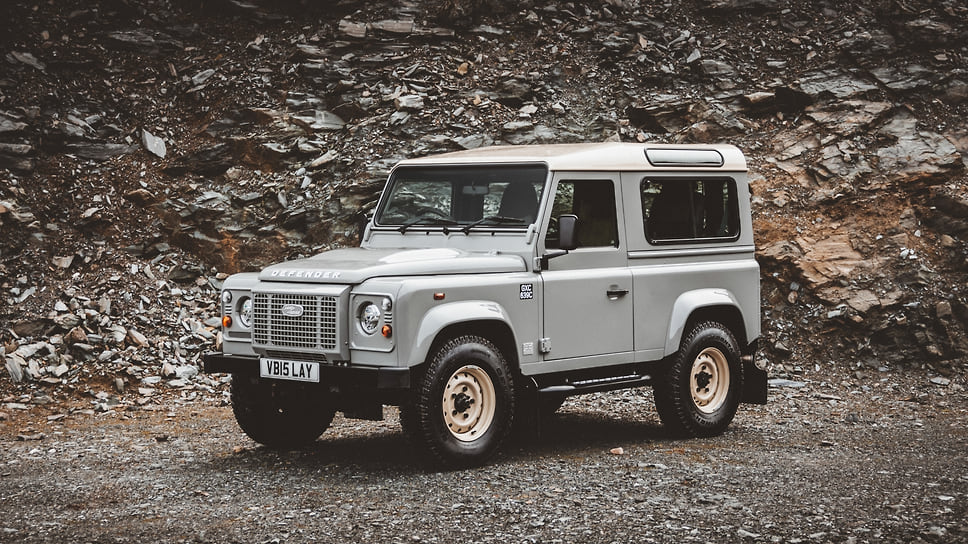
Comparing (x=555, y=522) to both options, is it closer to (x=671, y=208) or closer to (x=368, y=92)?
(x=671, y=208)

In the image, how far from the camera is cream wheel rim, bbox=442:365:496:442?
788 centimetres

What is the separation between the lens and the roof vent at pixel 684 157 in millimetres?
9414

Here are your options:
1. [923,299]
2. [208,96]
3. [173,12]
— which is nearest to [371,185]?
[208,96]

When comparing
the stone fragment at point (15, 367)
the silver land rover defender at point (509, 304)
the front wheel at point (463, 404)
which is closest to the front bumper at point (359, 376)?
the silver land rover defender at point (509, 304)

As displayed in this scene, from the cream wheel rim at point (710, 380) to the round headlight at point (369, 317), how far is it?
3.46 m

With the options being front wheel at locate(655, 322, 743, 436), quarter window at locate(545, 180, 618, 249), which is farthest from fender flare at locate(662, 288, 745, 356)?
quarter window at locate(545, 180, 618, 249)

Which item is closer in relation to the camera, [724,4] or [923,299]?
[923,299]

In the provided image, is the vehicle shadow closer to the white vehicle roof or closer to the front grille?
the front grille

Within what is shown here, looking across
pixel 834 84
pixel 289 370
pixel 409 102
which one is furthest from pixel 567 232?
pixel 834 84

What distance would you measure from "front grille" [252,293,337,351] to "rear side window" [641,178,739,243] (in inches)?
120

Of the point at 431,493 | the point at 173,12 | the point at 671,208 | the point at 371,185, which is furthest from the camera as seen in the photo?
the point at 173,12

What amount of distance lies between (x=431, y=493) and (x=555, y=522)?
109 cm

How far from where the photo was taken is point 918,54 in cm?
1720

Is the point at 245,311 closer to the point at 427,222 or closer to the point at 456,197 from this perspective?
the point at 427,222
